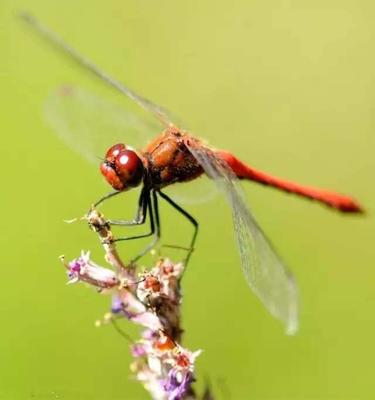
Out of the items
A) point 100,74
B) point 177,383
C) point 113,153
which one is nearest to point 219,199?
point 100,74

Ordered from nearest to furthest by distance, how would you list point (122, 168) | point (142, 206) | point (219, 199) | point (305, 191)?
point (122, 168) → point (142, 206) → point (305, 191) → point (219, 199)

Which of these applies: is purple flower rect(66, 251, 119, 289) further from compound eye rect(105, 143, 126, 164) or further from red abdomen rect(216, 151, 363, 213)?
red abdomen rect(216, 151, 363, 213)

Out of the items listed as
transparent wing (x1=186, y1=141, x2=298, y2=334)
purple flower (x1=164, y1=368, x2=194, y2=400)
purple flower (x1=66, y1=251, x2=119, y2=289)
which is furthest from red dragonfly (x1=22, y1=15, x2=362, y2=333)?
purple flower (x1=164, y1=368, x2=194, y2=400)

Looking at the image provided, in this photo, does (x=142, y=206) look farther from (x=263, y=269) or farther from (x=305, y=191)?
(x=305, y=191)

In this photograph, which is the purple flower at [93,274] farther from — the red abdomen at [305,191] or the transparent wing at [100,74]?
the red abdomen at [305,191]

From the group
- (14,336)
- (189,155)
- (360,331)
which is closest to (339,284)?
(360,331)

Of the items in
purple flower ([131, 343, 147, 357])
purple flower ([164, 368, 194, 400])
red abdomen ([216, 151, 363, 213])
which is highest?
red abdomen ([216, 151, 363, 213])

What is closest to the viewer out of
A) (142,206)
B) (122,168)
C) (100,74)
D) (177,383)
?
(177,383)
